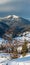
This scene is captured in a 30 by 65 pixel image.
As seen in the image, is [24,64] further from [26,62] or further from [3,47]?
[3,47]

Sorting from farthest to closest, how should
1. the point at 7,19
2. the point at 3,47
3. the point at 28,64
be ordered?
the point at 7,19 → the point at 3,47 → the point at 28,64

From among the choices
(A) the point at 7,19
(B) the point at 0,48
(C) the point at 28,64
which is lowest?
(C) the point at 28,64

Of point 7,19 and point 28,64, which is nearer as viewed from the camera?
point 28,64

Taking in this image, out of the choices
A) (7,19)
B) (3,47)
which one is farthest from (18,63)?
(7,19)

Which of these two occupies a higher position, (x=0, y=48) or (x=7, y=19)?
(x=7, y=19)

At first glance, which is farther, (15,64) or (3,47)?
(3,47)

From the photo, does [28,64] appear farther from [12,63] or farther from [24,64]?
[12,63]

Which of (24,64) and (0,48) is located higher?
(0,48)

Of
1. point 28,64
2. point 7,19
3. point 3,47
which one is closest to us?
point 28,64

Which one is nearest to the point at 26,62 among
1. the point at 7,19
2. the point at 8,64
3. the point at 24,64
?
the point at 24,64
